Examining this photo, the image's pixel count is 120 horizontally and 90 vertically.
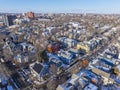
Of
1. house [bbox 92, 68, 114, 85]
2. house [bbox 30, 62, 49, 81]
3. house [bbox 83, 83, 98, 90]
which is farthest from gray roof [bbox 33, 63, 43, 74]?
house [bbox 92, 68, 114, 85]

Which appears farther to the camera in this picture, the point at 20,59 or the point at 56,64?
the point at 20,59

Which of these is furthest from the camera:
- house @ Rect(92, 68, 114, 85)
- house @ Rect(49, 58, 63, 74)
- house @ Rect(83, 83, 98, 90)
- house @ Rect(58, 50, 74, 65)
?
house @ Rect(58, 50, 74, 65)

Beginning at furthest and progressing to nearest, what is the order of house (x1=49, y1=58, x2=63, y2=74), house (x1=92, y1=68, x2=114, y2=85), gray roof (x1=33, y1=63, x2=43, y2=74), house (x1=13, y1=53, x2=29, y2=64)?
1. house (x1=13, y1=53, x2=29, y2=64)
2. house (x1=49, y1=58, x2=63, y2=74)
3. gray roof (x1=33, y1=63, x2=43, y2=74)
4. house (x1=92, y1=68, x2=114, y2=85)

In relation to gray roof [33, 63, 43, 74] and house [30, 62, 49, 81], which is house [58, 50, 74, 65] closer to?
house [30, 62, 49, 81]

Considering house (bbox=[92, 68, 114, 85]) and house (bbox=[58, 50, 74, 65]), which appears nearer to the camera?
house (bbox=[92, 68, 114, 85])

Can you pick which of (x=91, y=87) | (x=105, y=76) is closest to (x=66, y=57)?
(x=105, y=76)

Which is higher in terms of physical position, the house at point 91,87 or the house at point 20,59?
the house at point 20,59

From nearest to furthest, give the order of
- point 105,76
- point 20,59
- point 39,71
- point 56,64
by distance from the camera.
→ point 105,76 < point 39,71 < point 56,64 < point 20,59

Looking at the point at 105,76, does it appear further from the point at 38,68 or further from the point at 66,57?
the point at 38,68

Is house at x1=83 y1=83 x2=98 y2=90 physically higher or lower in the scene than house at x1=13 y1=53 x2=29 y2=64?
lower

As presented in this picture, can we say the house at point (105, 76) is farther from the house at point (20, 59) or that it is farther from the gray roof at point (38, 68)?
the house at point (20, 59)

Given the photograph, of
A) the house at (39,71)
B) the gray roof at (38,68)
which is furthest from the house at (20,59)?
the gray roof at (38,68)
